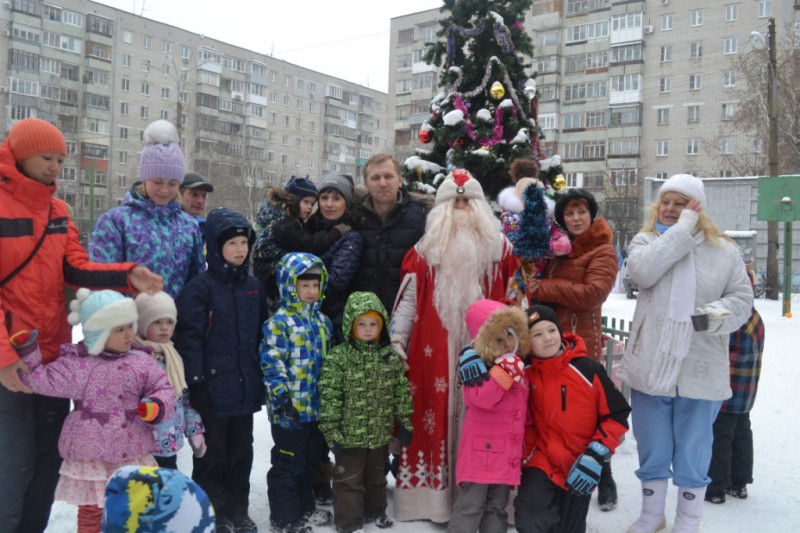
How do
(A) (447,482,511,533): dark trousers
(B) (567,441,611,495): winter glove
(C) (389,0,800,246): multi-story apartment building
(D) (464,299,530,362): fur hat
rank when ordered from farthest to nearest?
(C) (389,0,800,246): multi-story apartment building → (A) (447,482,511,533): dark trousers → (D) (464,299,530,362): fur hat → (B) (567,441,611,495): winter glove

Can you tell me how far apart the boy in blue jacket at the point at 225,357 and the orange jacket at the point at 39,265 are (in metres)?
0.51

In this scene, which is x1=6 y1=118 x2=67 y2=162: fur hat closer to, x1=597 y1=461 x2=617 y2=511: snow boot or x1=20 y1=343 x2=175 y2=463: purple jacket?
x1=20 y1=343 x2=175 y2=463: purple jacket

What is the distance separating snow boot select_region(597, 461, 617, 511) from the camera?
438 centimetres

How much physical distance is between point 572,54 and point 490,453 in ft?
153

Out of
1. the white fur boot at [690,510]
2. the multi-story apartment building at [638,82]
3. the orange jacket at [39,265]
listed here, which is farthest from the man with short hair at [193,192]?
the multi-story apartment building at [638,82]

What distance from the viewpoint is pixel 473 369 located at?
138 inches

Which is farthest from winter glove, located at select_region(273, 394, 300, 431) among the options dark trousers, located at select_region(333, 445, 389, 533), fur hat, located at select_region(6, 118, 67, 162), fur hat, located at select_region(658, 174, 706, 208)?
fur hat, located at select_region(658, 174, 706, 208)

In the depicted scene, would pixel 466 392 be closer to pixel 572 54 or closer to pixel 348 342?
pixel 348 342

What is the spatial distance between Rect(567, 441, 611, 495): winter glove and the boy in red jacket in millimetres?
41

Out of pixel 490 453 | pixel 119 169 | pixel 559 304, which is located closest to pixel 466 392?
pixel 490 453

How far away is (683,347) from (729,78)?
4424 cm

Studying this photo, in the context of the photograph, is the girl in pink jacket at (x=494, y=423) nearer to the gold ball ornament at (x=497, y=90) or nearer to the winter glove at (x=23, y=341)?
the winter glove at (x=23, y=341)

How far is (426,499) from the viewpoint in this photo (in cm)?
407

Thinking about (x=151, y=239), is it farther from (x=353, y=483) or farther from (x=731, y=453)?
(x=731, y=453)
